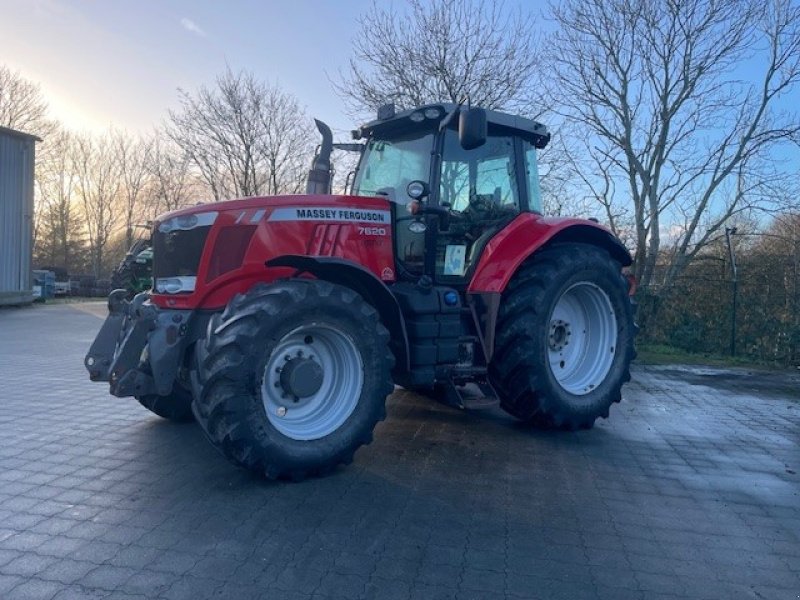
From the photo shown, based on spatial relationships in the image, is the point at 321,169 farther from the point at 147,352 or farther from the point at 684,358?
the point at 684,358

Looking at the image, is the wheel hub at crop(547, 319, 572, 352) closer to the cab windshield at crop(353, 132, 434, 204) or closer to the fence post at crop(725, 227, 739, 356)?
the cab windshield at crop(353, 132, 434, 204)

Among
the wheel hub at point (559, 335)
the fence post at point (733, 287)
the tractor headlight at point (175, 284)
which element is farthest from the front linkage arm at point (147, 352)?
the fence post at point (733, 287)

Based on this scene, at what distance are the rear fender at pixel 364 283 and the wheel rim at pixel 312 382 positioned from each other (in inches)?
17.5

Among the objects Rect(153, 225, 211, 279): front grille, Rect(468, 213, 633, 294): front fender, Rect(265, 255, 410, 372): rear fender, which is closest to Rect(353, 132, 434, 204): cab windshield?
Rect(468, 213, 633, 294): front fender

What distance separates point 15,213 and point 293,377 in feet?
61.6

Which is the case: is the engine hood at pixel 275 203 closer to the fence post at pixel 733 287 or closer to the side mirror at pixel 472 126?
the side mirror at pixel 472 126

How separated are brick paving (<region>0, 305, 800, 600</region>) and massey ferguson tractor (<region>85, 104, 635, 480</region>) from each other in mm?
373

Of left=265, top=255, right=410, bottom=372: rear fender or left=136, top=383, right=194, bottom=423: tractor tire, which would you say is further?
left=136, top=383, right=194, bottom=423: tractor tire

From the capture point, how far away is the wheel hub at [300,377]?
14.0ft

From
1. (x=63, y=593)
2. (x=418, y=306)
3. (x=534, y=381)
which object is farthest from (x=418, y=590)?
(x=534, y=381)

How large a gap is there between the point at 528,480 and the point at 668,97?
11514 mm

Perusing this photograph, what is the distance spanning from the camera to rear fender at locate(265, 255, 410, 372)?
173 inches

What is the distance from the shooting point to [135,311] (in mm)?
4594

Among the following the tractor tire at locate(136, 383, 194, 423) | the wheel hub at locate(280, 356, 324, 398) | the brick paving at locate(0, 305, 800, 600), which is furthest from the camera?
the tractor tire at locate(136, 383, 194, 423)
